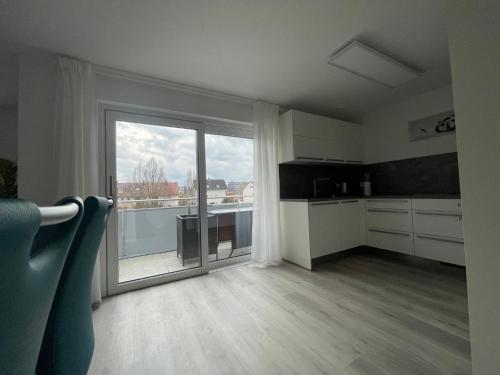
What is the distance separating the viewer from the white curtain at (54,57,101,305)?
5.86 ft

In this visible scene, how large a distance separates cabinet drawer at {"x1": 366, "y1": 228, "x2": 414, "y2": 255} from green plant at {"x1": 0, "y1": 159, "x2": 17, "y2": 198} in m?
3.89

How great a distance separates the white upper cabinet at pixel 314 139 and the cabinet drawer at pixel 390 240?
1.21m

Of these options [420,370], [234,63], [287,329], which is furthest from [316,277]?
[234,63]

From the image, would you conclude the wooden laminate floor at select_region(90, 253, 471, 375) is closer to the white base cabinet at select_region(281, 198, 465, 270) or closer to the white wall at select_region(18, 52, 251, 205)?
the white base cabinet at select_region(281, 198, 465, 270)

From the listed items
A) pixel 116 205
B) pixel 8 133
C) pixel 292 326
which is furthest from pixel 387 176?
pixel 8 133

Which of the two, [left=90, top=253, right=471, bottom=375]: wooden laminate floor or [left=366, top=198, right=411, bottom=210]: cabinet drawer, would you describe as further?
[left=366, top=198, right=411, bottom=210]: cabinet drawer

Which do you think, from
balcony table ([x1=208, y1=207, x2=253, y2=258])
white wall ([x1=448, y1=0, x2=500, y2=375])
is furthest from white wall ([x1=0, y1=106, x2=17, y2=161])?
white wall ([x1=448, y1=0, x2=500, y2=375])

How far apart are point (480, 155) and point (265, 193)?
219 cm

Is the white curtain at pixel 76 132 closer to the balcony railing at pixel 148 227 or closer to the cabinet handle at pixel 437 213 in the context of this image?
the balcony railing at pixel 148 227

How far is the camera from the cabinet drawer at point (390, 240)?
8.62ft

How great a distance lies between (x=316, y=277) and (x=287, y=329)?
1.02m

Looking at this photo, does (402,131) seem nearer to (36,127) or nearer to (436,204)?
(436,204)

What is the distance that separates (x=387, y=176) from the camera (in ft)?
11.2

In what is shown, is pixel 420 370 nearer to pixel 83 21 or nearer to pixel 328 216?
pixel 328 216
